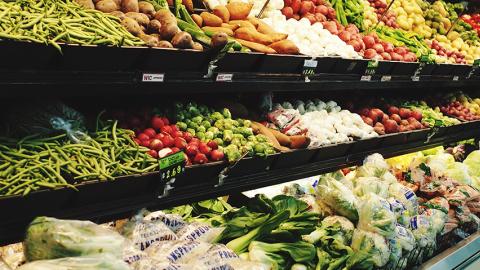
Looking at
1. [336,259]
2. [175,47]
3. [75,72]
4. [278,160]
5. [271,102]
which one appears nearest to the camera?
[75,72]

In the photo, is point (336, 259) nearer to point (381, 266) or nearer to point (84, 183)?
point (381, 266)

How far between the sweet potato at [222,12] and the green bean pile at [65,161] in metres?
1.10

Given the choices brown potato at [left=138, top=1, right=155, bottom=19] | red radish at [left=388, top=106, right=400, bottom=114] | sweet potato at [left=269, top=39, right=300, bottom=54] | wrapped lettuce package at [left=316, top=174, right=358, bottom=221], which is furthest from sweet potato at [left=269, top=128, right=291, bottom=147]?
red radish at [left=388, top=106, right=400, bottom=114]

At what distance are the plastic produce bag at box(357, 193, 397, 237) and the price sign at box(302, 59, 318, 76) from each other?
0.78 m

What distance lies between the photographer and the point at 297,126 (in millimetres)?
2938

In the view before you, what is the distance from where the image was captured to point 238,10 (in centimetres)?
292

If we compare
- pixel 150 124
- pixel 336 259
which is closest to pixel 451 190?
pixel 336 259

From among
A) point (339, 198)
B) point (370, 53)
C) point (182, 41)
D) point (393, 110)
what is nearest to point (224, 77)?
point (182, 41)

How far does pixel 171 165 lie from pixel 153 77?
38 centimetres

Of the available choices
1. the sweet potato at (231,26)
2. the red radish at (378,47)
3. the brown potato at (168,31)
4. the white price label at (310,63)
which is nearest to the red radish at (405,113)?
the red radish at (378,47)

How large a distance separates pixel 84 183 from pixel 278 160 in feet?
3.76

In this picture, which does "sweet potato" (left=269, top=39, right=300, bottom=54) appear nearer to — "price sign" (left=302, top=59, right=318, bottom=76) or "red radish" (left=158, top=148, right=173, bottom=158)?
"price sign" (left=302, top=59, right=318, bottom=76)

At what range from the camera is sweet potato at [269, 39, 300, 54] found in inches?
106

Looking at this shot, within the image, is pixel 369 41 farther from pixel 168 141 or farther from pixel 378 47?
pixel 168 141
